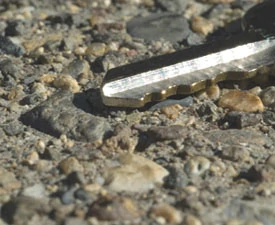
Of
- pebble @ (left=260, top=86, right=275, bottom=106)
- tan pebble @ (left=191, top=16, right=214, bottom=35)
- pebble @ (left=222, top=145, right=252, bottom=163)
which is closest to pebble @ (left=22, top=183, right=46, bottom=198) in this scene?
pebble @ (left=222, top=145, right=252, bottom=163)

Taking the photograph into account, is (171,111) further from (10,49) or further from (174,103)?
(10,49)

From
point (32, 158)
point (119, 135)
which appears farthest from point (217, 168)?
point (32, 158)

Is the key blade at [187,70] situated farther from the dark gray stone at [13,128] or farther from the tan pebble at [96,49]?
the tan pebble at [96,49]

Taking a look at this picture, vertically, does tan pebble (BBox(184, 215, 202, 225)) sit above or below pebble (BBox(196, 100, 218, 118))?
above

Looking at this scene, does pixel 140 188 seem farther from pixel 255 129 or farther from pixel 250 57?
pixel 250 57

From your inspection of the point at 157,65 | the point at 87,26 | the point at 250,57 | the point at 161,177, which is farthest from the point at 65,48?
the point at 161,177

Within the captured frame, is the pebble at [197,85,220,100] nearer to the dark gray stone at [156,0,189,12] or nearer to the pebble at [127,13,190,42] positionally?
the pebble at [127,13,190,42]
